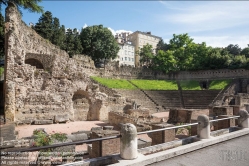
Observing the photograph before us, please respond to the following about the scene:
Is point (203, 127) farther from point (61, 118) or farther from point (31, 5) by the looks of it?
point (31, 5)

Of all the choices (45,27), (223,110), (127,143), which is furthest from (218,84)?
(45,27)

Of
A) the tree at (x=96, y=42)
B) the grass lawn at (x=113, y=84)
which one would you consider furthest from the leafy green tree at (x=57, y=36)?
the grass lawn at (x=113, y=84)

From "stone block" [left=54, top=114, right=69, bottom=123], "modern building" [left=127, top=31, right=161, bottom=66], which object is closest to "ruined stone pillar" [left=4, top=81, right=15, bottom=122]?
"stone block" [left=54, top=114, right=69, bottom=123]

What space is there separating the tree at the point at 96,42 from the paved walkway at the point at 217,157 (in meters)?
46.6

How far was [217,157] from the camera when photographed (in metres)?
6.25

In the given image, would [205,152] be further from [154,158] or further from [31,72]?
[31,72]

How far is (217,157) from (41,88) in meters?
19.0

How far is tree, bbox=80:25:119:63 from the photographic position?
169ft

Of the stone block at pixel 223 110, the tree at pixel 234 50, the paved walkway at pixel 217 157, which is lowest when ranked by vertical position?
the paved walkway at pixel 217 157

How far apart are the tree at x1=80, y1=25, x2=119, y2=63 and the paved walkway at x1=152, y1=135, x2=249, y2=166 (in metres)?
46.6

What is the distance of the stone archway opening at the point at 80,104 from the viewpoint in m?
22.5

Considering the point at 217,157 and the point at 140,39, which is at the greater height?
the point at 140,39

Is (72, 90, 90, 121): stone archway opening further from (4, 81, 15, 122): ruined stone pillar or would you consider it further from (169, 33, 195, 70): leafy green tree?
(169, 33, 195, 70): leafy green tree

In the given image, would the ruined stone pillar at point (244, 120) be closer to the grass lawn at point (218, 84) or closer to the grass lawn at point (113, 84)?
the grass lawn at point (113, 84)
